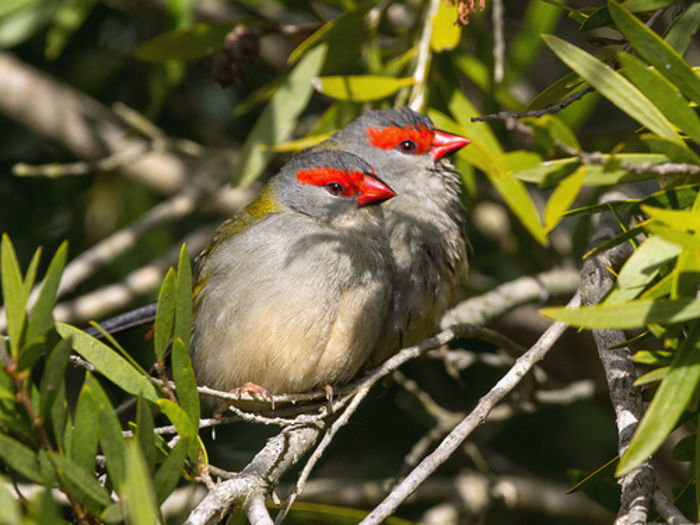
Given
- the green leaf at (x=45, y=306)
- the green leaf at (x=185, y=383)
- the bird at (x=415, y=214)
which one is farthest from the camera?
the bird at (x=415, y=214)

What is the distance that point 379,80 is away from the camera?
3.10 m

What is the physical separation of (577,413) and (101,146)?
3111 millimetres

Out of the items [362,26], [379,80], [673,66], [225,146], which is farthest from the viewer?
[225,146]

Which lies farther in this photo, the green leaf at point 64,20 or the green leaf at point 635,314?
the green leaf at point 64,20

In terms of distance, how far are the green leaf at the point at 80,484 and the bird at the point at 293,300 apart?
46.6 inches

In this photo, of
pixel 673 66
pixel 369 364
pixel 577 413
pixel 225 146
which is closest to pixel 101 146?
pixel 225 146

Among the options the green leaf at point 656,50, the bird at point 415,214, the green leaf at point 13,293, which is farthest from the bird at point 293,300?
the green leaf at point 656,50

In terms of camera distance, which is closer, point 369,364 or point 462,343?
point 369,364

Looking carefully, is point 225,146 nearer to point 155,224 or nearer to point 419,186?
point 155,224

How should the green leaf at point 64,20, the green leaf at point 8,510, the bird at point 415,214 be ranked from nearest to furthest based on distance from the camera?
the green leaf at point 8,510
the bird at point 415,214
the green leaf at point 64,20

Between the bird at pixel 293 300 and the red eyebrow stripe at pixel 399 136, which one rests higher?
the red eyebrow stripe at pixel 399 136

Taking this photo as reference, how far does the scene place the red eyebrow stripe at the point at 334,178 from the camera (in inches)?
126

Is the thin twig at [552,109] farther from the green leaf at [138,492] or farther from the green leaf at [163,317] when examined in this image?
the green leaf at [138,492]

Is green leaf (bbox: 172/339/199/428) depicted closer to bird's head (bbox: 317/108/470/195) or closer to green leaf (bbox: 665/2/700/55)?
green leaf (bbox: 665/2/700/55)
